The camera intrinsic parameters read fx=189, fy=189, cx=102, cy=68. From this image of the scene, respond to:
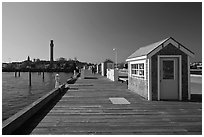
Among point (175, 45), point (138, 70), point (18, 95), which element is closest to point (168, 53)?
point (175, 45)

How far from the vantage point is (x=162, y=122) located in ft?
15.2

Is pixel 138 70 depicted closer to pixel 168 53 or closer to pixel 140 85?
pixel 140 85

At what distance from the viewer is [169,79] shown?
25.2ft

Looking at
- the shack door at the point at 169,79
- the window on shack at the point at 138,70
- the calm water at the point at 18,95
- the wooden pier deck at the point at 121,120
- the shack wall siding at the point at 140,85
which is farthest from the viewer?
the calm water at the point at 18,95

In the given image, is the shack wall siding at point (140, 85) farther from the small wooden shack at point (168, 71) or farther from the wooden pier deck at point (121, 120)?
the wooden pier deck at point (121, 120)

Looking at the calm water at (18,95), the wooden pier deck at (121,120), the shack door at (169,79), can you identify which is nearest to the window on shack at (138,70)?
the shack door at (169,79)

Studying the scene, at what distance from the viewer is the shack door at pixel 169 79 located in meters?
7.64

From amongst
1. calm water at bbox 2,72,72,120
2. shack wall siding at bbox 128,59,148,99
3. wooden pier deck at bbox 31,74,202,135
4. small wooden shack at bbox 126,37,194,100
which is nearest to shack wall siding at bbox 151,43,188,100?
small wooden shack at bbox 126,37,194,100

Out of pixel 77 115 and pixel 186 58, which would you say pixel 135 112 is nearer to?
pixel 77 115

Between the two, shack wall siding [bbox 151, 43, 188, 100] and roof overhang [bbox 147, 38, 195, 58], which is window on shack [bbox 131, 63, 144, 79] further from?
roof overhang [bbox 147, 38, 195, 58]

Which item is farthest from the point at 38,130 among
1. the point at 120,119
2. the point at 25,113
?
the point at 120,119

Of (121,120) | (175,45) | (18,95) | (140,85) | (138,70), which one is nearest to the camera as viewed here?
(121,120)

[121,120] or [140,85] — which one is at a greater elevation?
[140,85]

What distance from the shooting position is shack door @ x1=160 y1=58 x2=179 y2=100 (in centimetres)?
764
